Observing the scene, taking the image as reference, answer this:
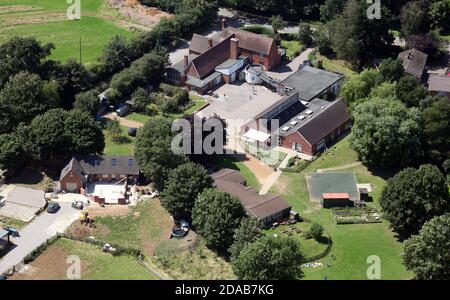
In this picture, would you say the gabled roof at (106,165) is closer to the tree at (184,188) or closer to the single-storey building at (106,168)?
the single-storey building at (106,168)

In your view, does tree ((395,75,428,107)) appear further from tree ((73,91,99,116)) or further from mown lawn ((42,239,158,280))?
mown lawn ((42,239,158,280))

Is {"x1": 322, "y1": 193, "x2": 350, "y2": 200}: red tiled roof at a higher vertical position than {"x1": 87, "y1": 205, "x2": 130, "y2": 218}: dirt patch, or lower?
higher

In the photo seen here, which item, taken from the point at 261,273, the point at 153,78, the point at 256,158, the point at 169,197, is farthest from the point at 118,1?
the point at 261,273

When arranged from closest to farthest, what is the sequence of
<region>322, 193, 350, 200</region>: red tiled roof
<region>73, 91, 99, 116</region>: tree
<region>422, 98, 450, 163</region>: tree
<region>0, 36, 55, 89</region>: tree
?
<region>322, 193, 350, 200</region>: red tiled roof < <region>422, 98, 450, 163</region>: tree < <region>0, 36, 55, 89</region>: tree < <region>73, 91, 99, 116</region>: tree

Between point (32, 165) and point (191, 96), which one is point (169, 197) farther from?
point (191, 96)

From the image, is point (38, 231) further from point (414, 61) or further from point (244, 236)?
point (414, 61)

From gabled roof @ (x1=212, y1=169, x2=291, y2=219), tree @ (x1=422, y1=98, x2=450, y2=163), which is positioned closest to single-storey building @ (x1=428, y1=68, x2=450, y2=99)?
tree @ (x1=422, y1=98, x2=450, y2=163)

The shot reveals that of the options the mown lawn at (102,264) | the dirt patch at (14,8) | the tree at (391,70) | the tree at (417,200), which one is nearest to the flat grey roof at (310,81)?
the tree at (391,70)
